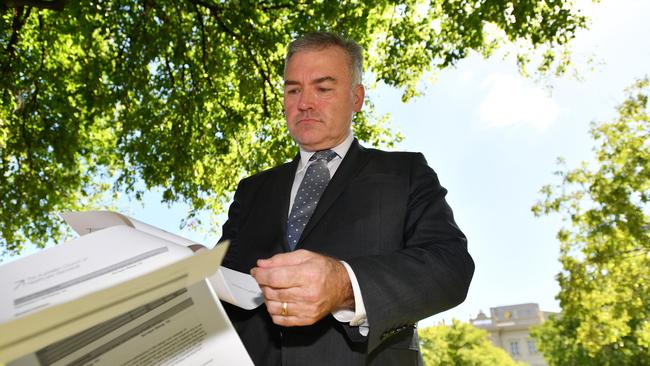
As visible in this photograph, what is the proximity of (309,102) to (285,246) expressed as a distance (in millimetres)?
726

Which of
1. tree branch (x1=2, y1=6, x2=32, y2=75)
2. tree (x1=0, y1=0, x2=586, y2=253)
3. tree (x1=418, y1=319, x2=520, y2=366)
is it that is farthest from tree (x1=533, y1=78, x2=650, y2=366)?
tree (x1=418, y1=319, x2=520, y2=366)

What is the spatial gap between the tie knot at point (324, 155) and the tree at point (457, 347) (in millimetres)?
45841

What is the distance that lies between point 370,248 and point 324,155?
2.22ft

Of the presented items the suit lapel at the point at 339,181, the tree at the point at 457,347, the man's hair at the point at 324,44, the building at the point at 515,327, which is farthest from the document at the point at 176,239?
the building at the point at 515,327

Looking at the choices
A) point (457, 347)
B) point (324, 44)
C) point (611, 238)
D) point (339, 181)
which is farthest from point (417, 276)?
point (457, 347)

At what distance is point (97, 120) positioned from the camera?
13.3 metres

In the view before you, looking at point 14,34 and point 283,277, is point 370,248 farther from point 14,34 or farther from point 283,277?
point 14,34

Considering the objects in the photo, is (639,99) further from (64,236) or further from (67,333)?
(67,333)

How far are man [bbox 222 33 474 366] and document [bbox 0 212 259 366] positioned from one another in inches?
6.1

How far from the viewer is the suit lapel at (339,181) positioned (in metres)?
2.02

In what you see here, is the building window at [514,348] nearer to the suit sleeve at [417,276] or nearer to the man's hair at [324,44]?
the man's hair at [324,44]

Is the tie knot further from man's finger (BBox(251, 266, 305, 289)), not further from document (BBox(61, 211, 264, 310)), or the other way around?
man's finger (BBox(251, 266, 305, 289))

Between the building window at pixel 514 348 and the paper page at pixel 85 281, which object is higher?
the paper page at pixel 85 281

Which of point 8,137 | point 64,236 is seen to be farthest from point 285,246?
point 64,236
